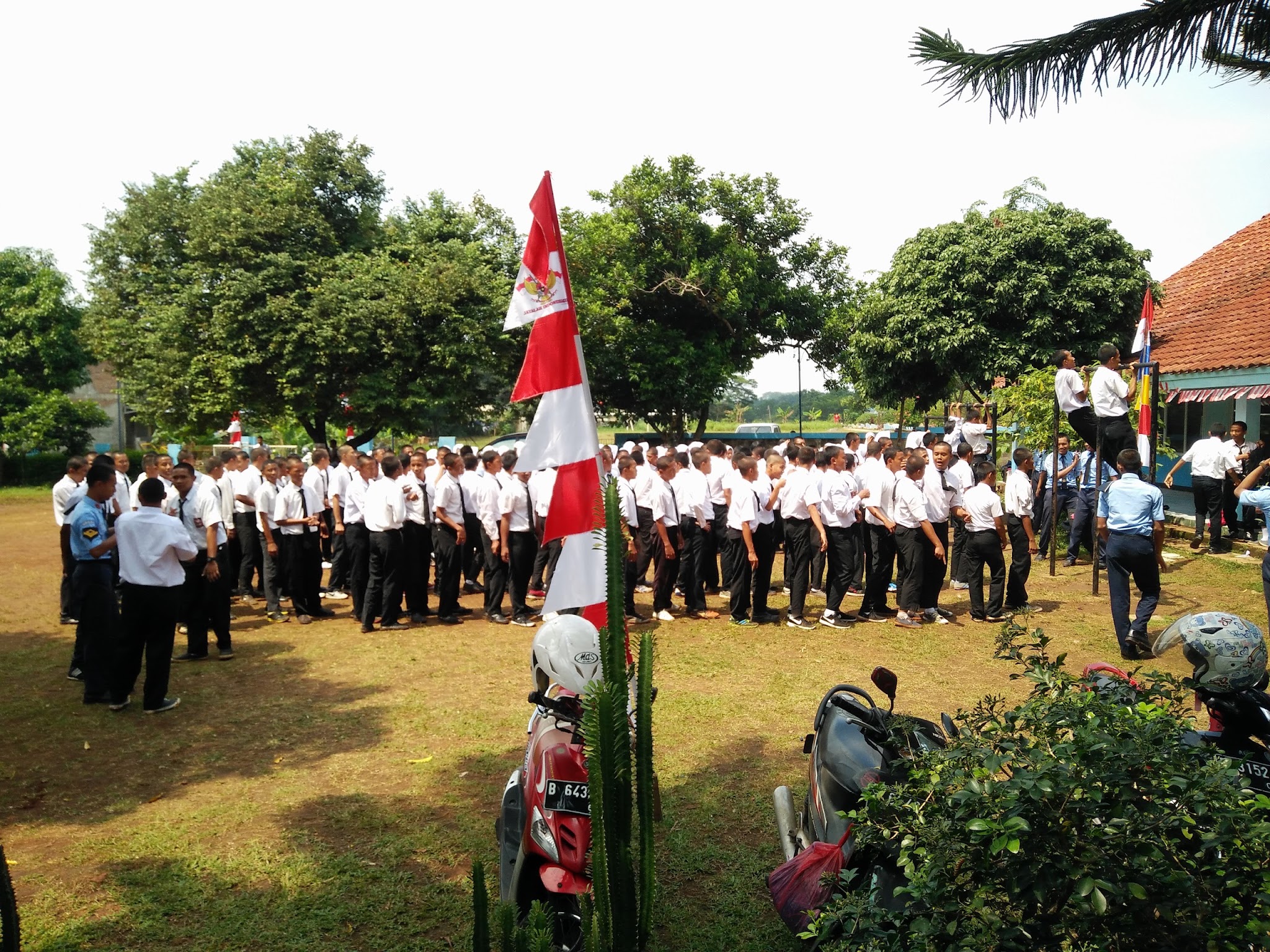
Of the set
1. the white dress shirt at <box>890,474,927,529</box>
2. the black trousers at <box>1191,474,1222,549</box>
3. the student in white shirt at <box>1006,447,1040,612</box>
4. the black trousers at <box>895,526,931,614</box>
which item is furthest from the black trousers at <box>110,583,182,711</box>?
the black trousers at <box>1191,474,1222,549</box>

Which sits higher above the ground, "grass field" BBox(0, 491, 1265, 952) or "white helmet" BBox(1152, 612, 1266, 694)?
"white helmet" BBox(1152, 612, 1266, 694)

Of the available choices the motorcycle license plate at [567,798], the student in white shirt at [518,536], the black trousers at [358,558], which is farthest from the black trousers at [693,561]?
the motorcycle license plate at [567,798]

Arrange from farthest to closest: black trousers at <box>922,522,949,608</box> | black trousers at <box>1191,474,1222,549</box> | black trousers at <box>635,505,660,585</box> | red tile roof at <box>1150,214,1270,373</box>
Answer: red tile roof at <box>1150,214,1270,373</box>, black trousers at <box>1191,474,1222,549</box>, black trousers at <box>635,505,660,585</box>, black trousers at <box>922,522,949,608</box>

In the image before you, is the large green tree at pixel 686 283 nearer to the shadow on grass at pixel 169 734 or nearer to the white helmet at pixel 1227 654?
the shadow on grass at pixel 169 734

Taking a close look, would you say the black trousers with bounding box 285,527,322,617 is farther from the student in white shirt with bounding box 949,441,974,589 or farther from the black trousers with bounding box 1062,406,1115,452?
the black trousers with bounding box 1062,406,1115,452

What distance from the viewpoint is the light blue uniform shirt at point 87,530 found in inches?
282

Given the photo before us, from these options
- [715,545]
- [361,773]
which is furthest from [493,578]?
[361,773]

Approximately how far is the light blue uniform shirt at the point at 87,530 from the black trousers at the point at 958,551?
866 centimetres

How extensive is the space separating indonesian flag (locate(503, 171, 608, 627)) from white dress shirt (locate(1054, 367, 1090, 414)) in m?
6.79

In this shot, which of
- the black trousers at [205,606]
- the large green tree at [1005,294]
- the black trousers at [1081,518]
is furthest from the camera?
the large green tree at [1005,294]

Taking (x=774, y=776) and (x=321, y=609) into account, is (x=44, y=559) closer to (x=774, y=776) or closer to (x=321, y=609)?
(x=321, y=609)

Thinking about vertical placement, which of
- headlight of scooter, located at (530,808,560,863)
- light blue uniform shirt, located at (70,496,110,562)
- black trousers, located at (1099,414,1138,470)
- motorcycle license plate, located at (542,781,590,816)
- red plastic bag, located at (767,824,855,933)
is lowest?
red plastic bag, located at (767,824,855,933)

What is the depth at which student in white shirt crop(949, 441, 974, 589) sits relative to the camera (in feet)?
35.4

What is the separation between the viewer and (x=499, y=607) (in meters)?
10.3
